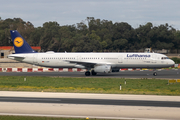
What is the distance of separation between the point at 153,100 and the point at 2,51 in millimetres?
81955

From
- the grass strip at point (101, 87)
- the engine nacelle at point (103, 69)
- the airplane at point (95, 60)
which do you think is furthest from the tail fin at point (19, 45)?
the grass strip at point (101, 87)

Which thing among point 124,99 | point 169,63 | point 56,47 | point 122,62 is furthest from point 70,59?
point 56,47

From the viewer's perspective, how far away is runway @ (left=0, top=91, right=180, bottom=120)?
17562 millimetres

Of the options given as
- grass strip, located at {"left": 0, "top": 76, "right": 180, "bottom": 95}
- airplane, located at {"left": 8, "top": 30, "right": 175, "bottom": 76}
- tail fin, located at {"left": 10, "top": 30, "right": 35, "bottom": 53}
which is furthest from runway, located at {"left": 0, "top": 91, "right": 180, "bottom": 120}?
tail fin, located at {"left": 10, "top": 30, "right": 35, "bottom": 53}

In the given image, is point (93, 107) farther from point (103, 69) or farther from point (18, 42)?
point (18, 42)

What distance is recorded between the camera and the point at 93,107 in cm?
1986

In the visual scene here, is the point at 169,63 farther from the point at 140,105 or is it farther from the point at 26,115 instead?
the point at 26,115

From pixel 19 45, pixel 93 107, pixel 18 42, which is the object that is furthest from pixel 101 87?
pixel 18 42

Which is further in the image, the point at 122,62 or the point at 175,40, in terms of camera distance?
the point at 175,40

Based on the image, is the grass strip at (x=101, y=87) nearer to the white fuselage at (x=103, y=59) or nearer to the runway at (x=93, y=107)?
the runway at (x=93, y=107)

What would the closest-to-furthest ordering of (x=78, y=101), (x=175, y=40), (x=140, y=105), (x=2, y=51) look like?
1. (x=140, y=105)
2. (x=78, y=101)
3. (x=2, y=51)
4. (x=175, y=40)

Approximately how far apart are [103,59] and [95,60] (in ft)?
4.92

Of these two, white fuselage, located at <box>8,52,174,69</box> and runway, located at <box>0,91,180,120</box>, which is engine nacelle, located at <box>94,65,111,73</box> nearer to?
white fuselage, located at <box>8,52,174,69</box>

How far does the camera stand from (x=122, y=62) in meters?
49.0
